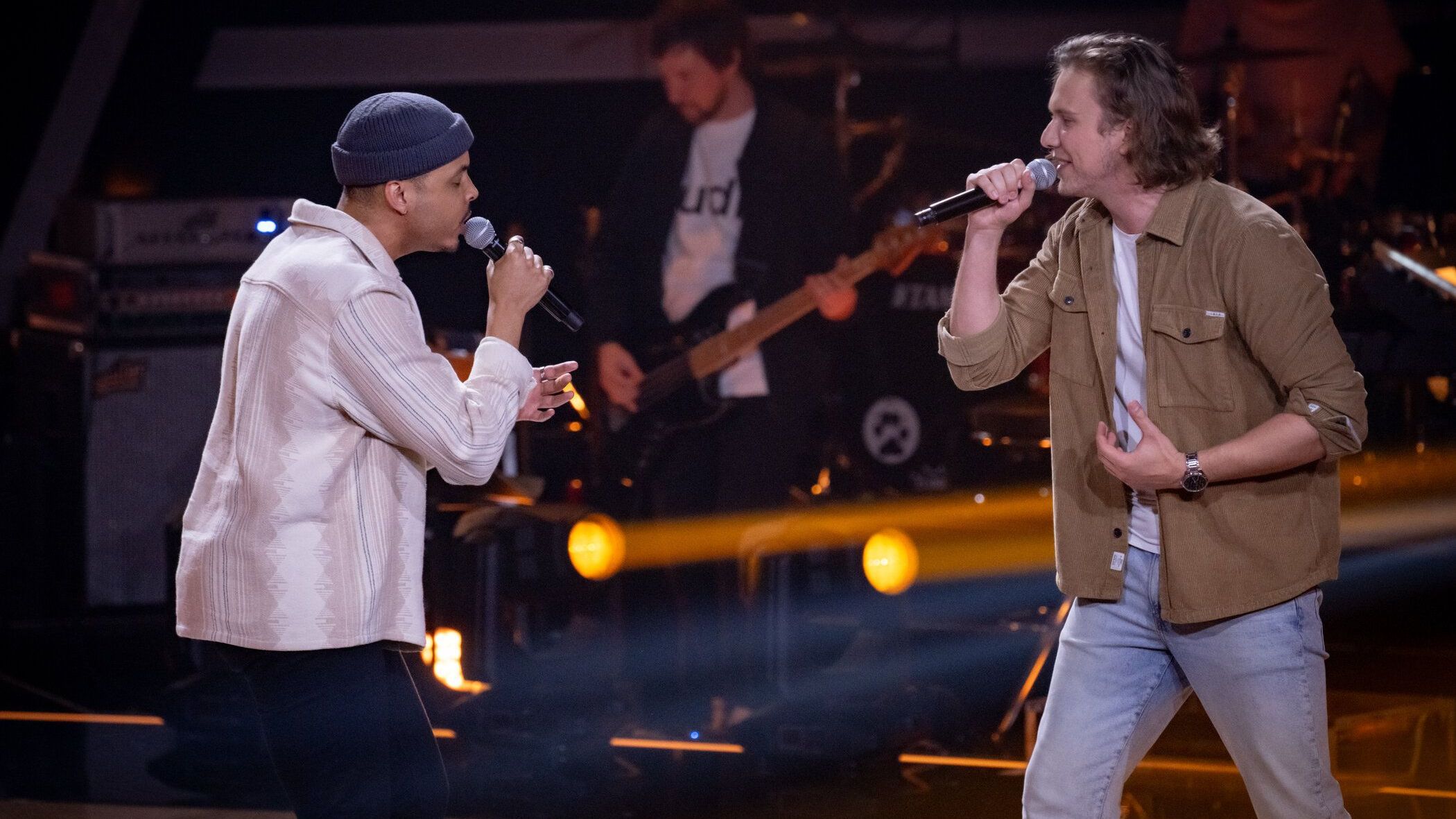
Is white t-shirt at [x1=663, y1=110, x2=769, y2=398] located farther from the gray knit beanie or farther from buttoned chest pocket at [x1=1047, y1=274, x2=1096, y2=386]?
the gray knit beanie

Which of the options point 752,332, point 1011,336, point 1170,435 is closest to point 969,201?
point 1011,336

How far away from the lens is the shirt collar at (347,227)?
2.24m

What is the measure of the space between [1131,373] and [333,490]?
4.19ft

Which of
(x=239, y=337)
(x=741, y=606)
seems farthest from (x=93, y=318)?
(x=239, y=337)

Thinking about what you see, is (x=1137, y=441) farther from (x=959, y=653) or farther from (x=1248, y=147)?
(x=1248, y=147)

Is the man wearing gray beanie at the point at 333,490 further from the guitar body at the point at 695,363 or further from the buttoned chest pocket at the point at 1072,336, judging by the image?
the guitar body at the point at 695,363

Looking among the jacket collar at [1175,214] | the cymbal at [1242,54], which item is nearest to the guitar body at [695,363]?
the cymbal at [1242,54]

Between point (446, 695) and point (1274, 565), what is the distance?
3.11 meters

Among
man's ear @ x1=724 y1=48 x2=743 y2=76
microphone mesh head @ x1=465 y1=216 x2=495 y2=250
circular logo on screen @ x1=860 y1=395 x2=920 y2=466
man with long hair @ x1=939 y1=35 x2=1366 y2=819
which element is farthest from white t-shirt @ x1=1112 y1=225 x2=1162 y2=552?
circular logo on screen @ x1=860 y1=395 x2=920 y2=466

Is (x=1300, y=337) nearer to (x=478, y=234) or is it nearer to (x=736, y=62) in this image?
(x=478, y=234)

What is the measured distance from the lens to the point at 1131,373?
7.83ft

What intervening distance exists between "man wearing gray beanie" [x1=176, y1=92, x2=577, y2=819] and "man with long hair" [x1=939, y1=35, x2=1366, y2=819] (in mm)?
890

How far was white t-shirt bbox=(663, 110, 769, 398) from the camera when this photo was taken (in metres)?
5.60

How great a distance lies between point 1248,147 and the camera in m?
6.73
